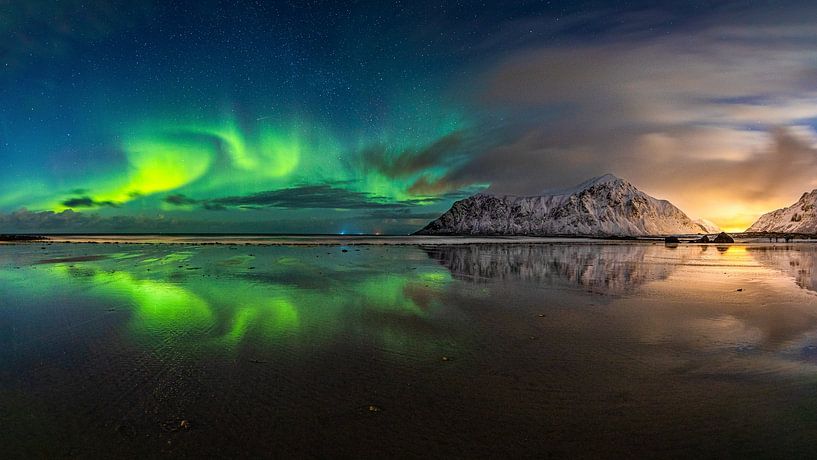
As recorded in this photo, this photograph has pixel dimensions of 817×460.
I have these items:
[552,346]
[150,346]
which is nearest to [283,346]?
[150,346]

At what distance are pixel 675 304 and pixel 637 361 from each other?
8.86m

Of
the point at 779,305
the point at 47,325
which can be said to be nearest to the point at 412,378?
the point at 47,325

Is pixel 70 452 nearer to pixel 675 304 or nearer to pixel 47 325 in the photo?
pixel 47 325

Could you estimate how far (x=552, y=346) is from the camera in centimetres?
1055

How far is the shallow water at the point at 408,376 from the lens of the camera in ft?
19.1

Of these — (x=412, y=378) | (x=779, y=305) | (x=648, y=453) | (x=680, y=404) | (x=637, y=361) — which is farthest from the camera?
(x=779, y=305)

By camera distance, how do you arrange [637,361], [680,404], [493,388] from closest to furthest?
[680,404], [493,388], [637,361]

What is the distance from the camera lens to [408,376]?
8.35 meters

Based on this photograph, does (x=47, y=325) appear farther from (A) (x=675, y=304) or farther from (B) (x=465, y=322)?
(A) (x=675, y=304)

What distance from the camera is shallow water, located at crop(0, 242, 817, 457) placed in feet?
19.1

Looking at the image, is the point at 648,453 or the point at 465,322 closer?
the point at 648,453

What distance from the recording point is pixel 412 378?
8.24m

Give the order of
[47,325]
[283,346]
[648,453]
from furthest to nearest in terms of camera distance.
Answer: [47,325], [283,346], [648,453]

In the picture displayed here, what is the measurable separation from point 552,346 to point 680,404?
3.71 metres
